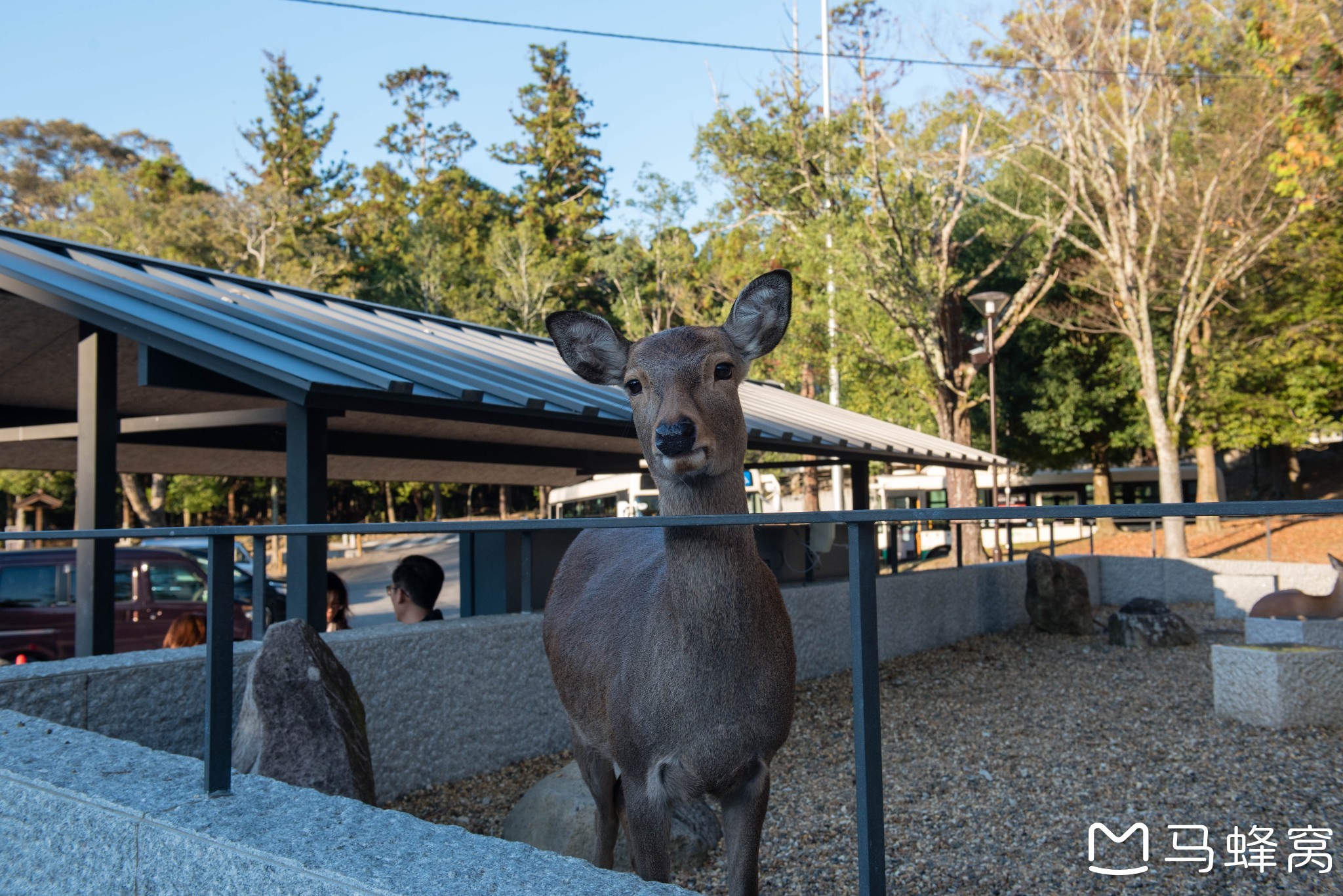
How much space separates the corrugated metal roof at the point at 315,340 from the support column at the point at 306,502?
14.4 inches

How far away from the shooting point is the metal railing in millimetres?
1488

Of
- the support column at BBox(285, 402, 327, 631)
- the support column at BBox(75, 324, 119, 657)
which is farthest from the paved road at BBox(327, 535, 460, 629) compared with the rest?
the support column at BBox(285, 402, 327, 631)

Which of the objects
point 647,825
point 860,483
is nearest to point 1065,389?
point 860,483

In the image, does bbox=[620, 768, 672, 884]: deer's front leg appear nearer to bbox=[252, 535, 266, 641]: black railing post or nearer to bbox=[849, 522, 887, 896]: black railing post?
bbox=[849, 522, 887, 896]: black railing post

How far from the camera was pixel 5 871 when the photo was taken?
9.37 feet

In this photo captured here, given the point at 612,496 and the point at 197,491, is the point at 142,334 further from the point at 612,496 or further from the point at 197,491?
the point at 197,491

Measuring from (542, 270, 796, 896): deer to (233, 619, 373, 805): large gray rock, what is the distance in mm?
1631

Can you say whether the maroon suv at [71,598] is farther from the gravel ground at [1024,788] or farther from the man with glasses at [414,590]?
the gravel ground at [1024,788]

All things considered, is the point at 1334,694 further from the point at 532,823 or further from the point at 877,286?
the point at 877,286

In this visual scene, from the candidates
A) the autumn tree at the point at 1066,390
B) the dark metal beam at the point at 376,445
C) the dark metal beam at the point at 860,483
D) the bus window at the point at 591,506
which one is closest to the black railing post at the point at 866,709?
the dark metal beam at the point at 376,445

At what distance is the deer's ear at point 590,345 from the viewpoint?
331cm

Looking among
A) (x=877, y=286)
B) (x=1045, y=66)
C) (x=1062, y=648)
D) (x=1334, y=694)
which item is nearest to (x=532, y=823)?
(x=1334, y=694)

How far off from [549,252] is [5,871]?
129 feet

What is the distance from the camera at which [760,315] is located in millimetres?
3268
